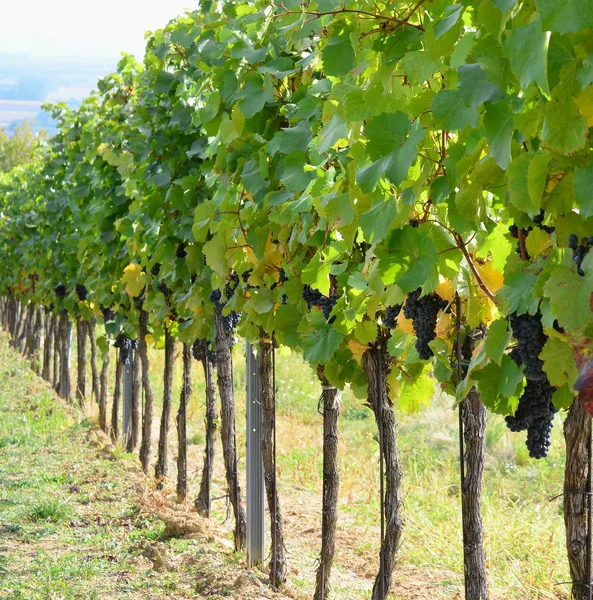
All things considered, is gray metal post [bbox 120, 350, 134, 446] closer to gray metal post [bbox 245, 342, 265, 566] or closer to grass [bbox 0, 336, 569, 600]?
grass [bbox 0, 336, 569, 600]

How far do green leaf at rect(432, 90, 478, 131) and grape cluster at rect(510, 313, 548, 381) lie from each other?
467 millimetres

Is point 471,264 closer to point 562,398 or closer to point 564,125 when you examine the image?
point 562,398

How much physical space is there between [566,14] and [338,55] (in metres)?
1.43

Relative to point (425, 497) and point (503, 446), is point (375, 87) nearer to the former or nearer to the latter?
point (425, 497)

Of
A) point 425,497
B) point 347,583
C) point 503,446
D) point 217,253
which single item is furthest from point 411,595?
point 503,446

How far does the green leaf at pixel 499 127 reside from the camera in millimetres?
1694

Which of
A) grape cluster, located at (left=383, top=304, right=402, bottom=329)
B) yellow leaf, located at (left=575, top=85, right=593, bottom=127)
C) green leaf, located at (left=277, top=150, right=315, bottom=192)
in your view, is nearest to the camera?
yellow leaf, located at (left=575, top=85, right=593, bottom=127)

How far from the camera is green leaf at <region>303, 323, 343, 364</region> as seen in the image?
11.5ft

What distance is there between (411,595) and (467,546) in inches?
97.4

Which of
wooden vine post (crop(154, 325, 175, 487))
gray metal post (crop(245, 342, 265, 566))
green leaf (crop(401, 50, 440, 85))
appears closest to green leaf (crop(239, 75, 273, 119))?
green leaf (crop(401, 50, 440, 85))

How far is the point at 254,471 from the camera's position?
5711 millimetres

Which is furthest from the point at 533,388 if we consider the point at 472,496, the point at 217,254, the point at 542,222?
the point at 217,254

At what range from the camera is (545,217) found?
1.98 m

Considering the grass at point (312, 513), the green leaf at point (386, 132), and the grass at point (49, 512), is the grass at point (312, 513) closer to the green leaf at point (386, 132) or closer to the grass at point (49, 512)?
the grass at point (49, 512)
